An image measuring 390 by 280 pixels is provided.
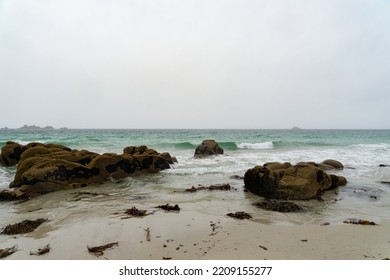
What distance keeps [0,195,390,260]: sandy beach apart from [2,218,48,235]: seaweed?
0.17 m

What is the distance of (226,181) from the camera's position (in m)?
10.2

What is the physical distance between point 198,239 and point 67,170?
686 cm

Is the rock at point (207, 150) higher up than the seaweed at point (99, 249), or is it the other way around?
the rock at point (207, 150)

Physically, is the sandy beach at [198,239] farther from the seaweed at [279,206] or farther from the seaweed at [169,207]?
the seaweed at [279,206]

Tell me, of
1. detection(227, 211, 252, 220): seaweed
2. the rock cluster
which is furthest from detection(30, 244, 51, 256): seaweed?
the rock cluster

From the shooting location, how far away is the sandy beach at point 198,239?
3.85 meters

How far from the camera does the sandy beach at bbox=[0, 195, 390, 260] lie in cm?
385

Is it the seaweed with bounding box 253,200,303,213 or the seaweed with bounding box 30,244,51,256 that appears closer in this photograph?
the seaweed with bounding box 30,244,51,256

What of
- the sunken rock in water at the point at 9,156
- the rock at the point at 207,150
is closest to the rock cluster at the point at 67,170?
the sunken rock in water at the point at 9,156

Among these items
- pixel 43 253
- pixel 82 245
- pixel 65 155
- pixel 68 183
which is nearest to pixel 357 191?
→ pixel 82 245

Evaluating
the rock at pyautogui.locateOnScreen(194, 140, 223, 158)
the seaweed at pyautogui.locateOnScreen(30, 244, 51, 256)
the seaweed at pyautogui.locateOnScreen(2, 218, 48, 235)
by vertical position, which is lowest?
the seaweed at pyautogui.locateOnScreen(2, 218, 48, 235)

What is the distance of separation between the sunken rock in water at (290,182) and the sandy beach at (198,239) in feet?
7.34

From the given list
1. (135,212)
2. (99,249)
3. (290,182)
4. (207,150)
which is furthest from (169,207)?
(207,150)

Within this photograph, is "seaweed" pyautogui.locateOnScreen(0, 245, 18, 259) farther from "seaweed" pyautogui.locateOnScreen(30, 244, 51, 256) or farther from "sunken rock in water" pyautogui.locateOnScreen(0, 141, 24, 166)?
"sunken rock in water" pyautogui.locateOnScreen(0, 141, 24, 166)
